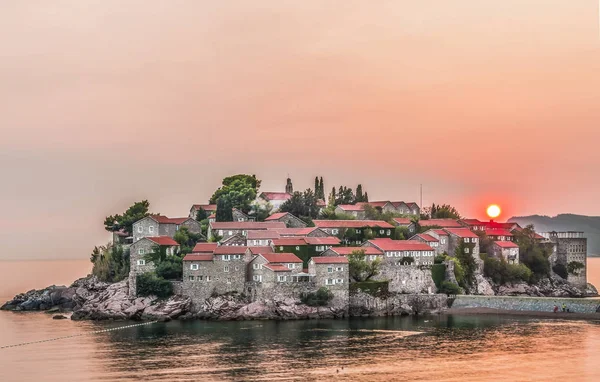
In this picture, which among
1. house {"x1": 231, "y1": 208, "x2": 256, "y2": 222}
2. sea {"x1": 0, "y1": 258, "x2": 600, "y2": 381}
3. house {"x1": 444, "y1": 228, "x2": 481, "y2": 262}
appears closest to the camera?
sea {"x1": 0, "y1": 258, "x2": 600, "y2": 381}

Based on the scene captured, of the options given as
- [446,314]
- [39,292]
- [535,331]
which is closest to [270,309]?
[446,314]

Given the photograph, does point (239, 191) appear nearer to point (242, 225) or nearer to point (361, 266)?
point (242, 225)

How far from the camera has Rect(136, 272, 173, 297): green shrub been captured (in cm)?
8544

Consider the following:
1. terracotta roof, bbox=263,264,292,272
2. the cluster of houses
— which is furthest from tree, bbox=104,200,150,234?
terracotta roof, bbox=263,264,292,272

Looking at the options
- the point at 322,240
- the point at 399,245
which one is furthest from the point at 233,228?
the point at 399,245

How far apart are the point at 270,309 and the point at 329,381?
1170 inches

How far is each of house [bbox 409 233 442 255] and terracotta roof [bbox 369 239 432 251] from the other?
6.42 feet

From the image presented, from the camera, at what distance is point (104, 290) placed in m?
91.0

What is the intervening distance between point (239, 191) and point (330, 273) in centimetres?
3083

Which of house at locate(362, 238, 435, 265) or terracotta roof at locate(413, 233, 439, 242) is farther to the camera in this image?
terracotta roof at locate(413, 233, 439, 242)

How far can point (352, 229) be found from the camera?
323 feet

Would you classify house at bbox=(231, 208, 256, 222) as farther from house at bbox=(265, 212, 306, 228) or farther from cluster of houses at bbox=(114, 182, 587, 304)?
house at bbox=(265, 212, 306, 228)

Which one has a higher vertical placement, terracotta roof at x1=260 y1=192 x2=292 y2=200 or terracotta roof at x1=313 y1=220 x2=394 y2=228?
terracotta roof at x1=260 y1=192 x2=292 y2=200

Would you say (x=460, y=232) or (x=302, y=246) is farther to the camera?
(x=460, y=232)
